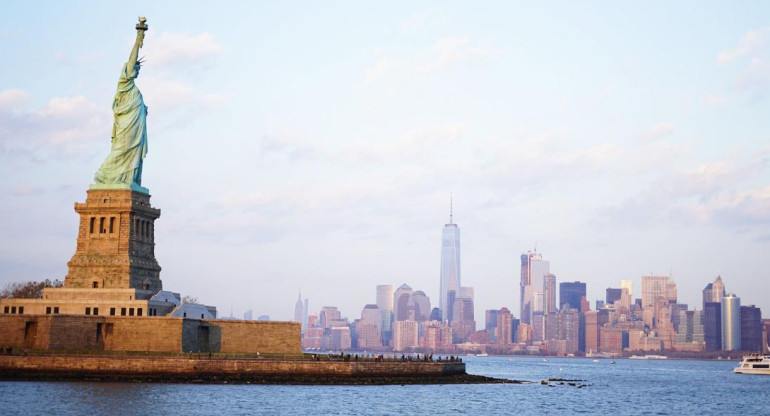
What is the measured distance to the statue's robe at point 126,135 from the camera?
9606cm

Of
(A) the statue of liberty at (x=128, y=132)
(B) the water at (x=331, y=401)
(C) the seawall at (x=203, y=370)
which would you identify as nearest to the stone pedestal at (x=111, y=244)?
(A) the statue of liberty at (x=128, y=132)

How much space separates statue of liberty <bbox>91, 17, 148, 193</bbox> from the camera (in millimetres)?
95875

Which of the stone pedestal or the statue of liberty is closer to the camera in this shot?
the stone pedestal

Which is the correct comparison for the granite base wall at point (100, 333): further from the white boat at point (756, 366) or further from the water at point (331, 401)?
the white boat at point (756, 366)

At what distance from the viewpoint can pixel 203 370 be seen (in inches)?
3438

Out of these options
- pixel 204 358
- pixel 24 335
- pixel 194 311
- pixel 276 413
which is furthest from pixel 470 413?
pixel 24 335

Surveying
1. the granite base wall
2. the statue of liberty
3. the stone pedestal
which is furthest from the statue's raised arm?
the granite base wall

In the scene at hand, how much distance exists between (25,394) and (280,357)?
24.2 m

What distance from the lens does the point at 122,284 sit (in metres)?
92.0

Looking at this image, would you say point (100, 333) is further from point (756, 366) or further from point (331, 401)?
point (756, 366)

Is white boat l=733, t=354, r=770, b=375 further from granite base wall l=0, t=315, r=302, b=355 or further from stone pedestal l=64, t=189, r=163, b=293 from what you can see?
stone pedestal l=64, t=189, r=163, b=293

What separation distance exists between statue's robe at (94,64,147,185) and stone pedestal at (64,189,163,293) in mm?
2147

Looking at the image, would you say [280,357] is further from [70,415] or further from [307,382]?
[70,415]

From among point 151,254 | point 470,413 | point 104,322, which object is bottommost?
point 470,413
